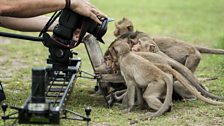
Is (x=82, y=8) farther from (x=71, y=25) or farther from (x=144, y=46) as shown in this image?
(x=144, y=46)

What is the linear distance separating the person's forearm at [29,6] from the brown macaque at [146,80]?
1048 millimetres

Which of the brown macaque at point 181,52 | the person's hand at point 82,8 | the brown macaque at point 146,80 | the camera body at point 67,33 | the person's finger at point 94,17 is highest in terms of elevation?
the person's hand at point 82,8

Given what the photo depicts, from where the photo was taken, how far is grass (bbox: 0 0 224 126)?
6.20 m

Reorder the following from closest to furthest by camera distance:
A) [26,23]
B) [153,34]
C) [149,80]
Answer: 1. [149,80]
2. [26,23]
3. [153,34]

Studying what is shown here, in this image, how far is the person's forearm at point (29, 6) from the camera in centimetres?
606

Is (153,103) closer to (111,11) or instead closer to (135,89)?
(135,89)

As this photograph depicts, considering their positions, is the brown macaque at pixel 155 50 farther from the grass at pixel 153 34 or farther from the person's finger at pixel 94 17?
the person's finger at pixel 94 17

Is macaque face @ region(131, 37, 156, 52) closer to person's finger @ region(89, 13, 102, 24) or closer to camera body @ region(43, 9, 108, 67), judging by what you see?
camera body @ region(43, 9, 108, 67)

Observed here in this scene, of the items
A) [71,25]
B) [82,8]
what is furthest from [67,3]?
[71,25]

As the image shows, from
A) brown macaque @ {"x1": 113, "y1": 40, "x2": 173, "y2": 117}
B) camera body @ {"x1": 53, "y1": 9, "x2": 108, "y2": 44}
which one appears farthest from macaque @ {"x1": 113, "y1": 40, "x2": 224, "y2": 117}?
camera body @ {"x1": 53, "y1": 9, "x2": 108, "y2": 44}

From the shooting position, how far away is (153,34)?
1412cm

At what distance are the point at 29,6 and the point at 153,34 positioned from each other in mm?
8252

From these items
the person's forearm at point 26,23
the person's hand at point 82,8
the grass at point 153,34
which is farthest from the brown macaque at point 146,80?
the person's forearm at point 26,23

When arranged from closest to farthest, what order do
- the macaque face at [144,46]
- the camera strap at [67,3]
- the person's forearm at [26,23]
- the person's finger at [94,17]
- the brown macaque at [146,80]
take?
the camera strap at [67,3] < the person's finger at [94,17] < the brown macaque at [146,80] < the macaque face at [144,46] < the person's forearm at [26,23]
